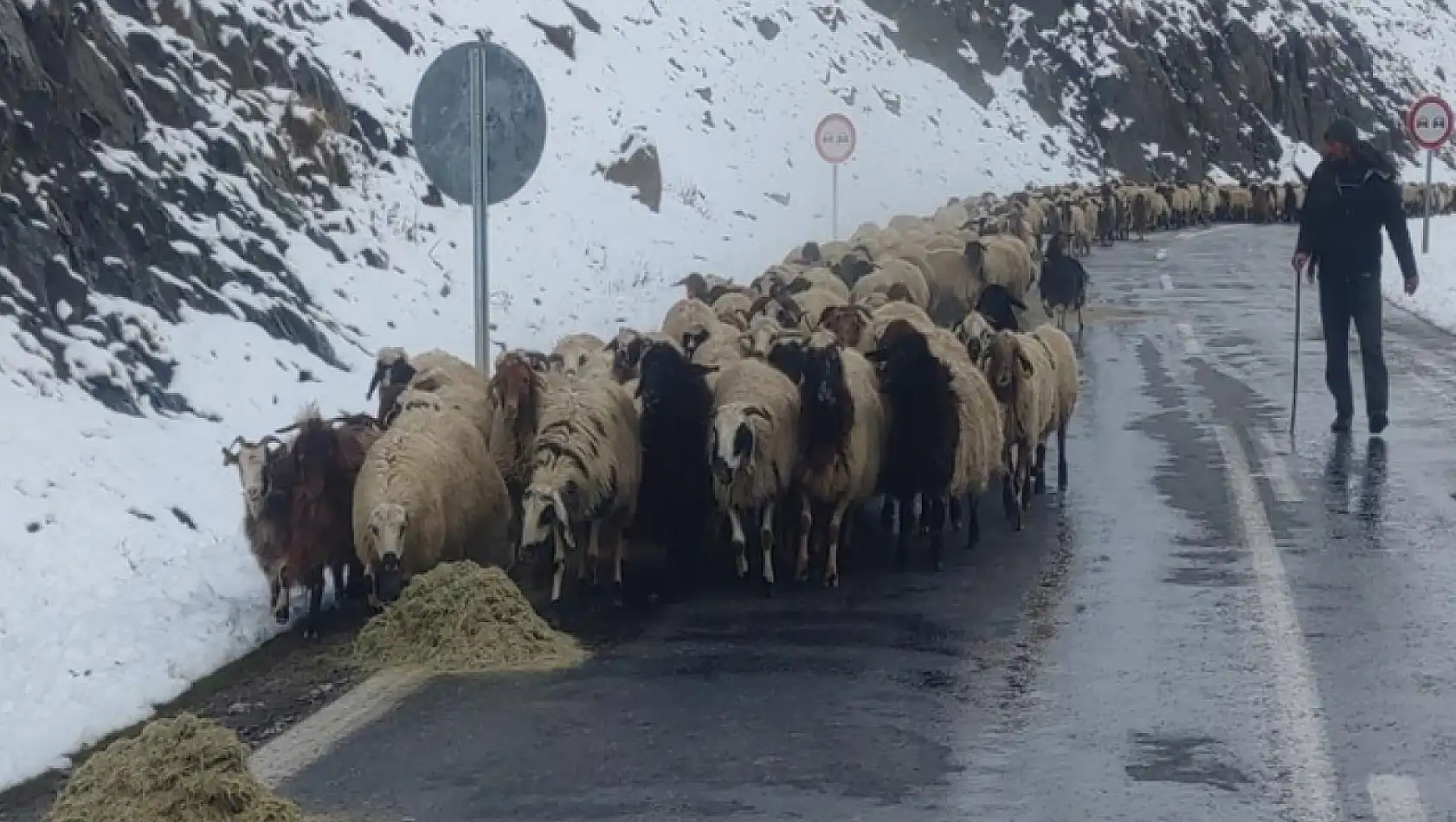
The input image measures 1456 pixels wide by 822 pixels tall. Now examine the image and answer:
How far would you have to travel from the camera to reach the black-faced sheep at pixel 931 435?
10477mm

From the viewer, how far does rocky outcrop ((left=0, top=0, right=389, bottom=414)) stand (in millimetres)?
13508

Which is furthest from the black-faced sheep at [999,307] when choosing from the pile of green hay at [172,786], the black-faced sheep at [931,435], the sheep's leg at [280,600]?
the pile of green hay at [172,786]

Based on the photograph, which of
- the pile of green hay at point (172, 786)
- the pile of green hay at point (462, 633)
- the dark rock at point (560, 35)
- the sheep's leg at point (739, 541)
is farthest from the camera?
the dark rock at point (560, 35)

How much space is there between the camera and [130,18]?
59.8 ft

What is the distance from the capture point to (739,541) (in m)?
9.93

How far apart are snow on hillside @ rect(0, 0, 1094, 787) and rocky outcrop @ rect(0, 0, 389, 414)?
0.47ft

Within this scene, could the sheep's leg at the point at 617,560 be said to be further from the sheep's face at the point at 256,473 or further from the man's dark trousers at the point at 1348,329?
the man's dark trousers at the point at 1348,329

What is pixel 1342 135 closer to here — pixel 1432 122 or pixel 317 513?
pixel 317 513

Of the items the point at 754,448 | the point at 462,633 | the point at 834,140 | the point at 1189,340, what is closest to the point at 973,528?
the point at 754,448

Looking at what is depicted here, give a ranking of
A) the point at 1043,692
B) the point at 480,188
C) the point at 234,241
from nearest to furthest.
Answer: the point at 1043,692
the point at 480,188
the point at 234,241

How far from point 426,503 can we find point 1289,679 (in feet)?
12.9

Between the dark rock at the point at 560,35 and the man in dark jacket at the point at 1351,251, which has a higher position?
the dark rock at the point at 560,35

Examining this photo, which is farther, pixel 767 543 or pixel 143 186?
pixel 143 186

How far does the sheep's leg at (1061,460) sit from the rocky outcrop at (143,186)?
5.86 meters
